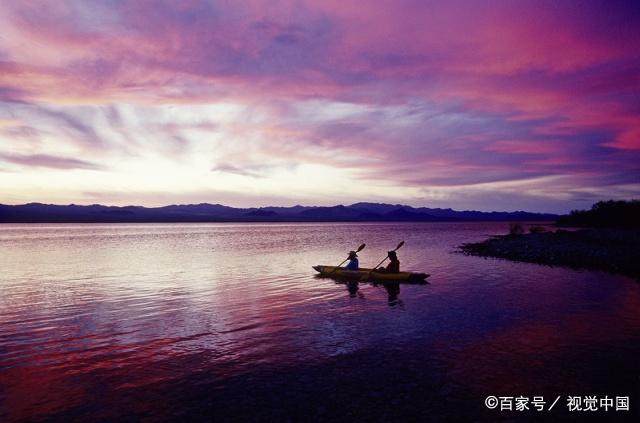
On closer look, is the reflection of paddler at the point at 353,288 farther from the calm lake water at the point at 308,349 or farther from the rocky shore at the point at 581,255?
the rocky shore at the point at 581,255

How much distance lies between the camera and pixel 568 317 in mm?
19422

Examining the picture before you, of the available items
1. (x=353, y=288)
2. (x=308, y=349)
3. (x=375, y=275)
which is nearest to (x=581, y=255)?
(x=375, y=275)

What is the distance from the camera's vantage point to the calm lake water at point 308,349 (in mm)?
10617

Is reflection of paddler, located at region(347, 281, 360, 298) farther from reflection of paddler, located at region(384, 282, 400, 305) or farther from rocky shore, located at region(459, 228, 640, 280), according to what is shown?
rocky shore, located at region(459, 228, 640, 280)

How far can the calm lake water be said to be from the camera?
10617 mm

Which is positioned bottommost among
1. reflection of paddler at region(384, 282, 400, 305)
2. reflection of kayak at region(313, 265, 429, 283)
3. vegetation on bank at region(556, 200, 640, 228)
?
reflection of paddler at region(384, 282, 400, 305)

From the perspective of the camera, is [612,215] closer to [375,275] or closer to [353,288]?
[375,275]

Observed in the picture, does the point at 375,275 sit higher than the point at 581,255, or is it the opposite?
the point at 581,255

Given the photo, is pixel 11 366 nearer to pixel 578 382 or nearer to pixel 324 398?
pixel 324 398

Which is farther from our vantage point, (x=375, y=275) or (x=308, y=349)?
(x=375, y=275)

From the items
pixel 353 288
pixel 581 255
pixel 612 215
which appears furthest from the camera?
pixel 612 215

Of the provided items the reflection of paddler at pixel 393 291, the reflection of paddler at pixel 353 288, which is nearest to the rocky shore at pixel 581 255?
the reflection of paddler at pixel 393 291

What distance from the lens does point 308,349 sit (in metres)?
14.8

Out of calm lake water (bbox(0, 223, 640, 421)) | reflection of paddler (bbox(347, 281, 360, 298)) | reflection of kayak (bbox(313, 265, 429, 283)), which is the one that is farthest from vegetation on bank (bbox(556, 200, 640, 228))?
reflection of paddler (bbox(347, 281, 360, 298))
